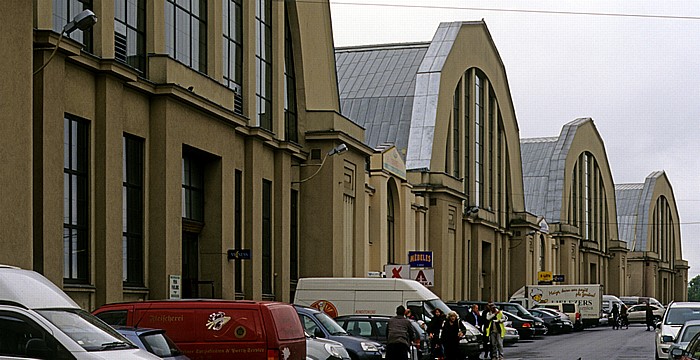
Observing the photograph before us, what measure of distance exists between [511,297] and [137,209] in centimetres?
4566

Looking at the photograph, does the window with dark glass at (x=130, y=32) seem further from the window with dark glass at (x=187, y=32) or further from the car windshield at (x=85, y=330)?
the car windshield at (x=85, y=330)

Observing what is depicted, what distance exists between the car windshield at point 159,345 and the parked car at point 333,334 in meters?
7.41

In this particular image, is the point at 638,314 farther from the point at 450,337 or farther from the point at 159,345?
the point at 159,345

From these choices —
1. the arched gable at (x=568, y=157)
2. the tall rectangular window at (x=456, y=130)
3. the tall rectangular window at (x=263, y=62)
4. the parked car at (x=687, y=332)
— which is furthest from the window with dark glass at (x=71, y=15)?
the arched gable at (x=568, y=157)

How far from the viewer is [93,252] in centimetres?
2553

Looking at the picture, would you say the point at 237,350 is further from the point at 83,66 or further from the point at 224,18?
the point at 224,18

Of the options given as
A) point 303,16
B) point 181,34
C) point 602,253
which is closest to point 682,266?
point 602,253

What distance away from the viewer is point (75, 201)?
2511 cm

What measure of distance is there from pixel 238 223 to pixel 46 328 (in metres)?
23.4

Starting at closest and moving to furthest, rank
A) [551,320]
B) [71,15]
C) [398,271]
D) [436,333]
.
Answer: [71,15], [436,333], [398,271], [551,320]

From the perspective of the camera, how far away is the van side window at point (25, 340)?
37.6 feet

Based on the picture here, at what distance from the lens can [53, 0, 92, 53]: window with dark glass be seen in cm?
2441

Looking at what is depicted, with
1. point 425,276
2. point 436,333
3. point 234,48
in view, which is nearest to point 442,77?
point 425,276

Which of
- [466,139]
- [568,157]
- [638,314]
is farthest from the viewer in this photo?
[568,157]
